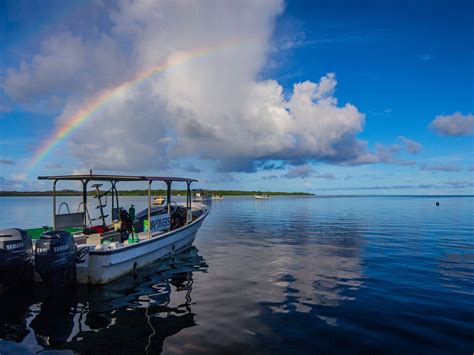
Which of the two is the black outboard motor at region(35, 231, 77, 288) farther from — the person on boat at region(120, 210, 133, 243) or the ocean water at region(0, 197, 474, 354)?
the person on boat at region(120, 210, 133, 243)


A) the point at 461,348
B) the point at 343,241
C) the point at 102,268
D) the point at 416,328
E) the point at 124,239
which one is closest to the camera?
the point at 461,348

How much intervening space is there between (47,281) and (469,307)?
1272cm

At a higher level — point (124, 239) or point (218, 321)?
point (124, 239)

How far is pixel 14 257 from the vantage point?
1095 cm

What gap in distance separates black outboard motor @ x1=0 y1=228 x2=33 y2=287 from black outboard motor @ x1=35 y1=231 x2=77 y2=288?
932mm

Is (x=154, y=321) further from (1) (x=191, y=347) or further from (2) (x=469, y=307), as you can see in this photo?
(2) (x=469, y=307)

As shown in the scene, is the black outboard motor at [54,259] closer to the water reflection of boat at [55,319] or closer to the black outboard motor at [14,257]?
the water reflection of boat at [55,319]

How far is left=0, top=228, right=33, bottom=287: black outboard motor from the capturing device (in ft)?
35.4

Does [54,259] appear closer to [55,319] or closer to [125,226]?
[55,319]

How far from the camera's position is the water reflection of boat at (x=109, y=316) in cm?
775

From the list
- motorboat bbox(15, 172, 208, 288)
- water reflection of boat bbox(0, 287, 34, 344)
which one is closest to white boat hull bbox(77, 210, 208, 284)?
motorboat bbox(15, 172, 208, 288)

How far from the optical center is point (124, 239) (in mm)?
14555

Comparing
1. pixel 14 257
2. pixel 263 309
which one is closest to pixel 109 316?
pixel 14 257

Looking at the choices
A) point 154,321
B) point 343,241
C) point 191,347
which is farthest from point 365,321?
point 343,241
